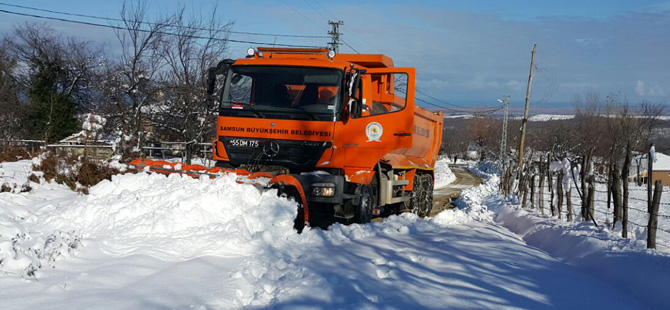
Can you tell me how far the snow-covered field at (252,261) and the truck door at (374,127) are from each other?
4.75 feet

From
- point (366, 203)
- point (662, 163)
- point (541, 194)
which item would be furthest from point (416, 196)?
point (662, 163)

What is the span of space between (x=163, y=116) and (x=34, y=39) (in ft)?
61.4

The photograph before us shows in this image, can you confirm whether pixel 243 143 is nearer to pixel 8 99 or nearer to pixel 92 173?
pixel 92 173

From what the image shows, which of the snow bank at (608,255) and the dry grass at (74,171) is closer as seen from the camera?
the snow bank at (608,255)

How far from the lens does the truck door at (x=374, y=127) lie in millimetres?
10632

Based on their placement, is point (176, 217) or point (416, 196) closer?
point (176, 217)

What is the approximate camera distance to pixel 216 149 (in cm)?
1081

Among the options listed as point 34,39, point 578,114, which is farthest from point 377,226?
point 578,114

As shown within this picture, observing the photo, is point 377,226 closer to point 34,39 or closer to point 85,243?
point 85,243

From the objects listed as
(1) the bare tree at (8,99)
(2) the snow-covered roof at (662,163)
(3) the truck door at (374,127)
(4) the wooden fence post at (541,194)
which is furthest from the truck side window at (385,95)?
(2) the snow-covered roof at (662,163)

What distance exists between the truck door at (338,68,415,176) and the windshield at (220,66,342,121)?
493 mm

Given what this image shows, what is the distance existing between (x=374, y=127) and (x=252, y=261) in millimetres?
4786

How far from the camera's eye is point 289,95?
10406 millimetres

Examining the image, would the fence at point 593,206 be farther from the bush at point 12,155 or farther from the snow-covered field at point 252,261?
the bush at point 12,155
